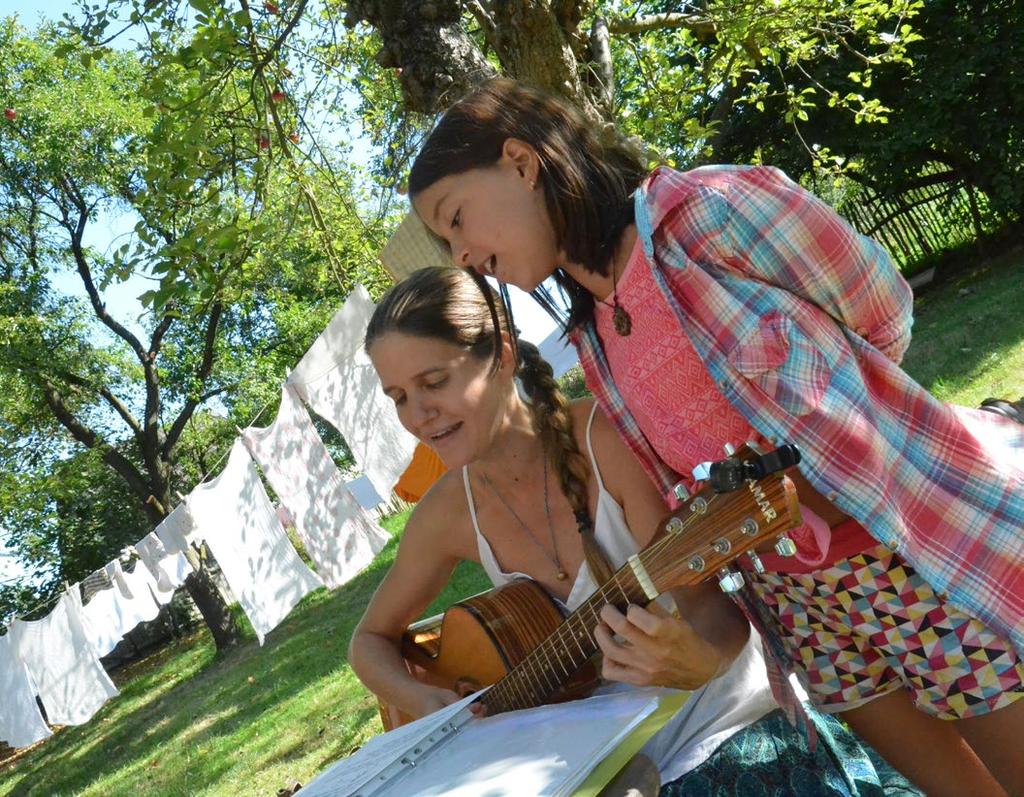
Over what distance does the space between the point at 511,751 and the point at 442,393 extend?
2.47 ft

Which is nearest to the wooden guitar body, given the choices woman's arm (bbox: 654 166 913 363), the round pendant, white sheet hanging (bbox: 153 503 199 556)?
the round pendant

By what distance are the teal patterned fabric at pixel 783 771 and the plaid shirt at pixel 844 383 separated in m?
0.42

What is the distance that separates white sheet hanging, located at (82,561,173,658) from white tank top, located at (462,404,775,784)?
7208mm

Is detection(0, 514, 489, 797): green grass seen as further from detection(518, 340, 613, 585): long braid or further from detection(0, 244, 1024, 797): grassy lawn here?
detection(518, 340, 613, 585): long braid

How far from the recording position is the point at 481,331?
2061 millimetres

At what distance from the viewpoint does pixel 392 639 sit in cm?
234

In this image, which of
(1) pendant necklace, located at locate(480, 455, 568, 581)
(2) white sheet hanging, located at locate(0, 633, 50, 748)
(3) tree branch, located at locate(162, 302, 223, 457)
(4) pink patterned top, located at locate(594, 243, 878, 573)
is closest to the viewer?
(4) pink patterned top, located at locate(594, 243, 878, 573)

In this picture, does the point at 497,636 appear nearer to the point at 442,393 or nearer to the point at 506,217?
the point at 442,393

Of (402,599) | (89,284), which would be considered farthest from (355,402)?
(89,284)

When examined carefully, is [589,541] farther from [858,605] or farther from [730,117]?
[730,117]

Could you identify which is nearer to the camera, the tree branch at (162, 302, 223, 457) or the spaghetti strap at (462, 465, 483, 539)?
the spaghetti strap at (462, 465, 483, 539)

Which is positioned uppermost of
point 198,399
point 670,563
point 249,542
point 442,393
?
point 198,399

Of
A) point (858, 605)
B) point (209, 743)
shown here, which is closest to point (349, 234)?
point (209, 743)

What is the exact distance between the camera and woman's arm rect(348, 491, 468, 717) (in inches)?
88.7
